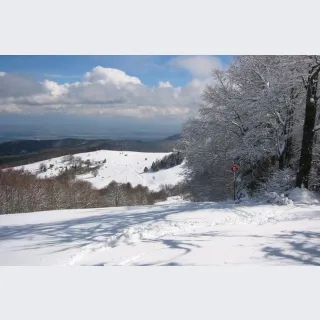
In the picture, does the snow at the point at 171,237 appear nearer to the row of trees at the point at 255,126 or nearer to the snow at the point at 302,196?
the snow at the point at 302,196

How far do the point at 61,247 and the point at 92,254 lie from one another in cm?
61

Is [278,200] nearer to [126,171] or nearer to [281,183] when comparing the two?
[281,183]

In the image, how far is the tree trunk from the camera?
817 centimetres

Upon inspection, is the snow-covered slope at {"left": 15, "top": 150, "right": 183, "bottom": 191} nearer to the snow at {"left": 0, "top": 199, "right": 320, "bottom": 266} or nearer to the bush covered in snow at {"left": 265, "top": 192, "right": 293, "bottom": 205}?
the snow at {"left": 0, "top": 199, "right": 320, "bottom": 266}

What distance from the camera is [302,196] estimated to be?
288 inches

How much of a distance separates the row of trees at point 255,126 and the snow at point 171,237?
3243mm

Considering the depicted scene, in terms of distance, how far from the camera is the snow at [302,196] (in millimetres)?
7129

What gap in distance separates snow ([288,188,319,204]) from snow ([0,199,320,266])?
54 cm

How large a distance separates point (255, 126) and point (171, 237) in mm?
8516

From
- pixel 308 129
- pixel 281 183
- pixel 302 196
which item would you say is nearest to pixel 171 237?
pixel 302 196

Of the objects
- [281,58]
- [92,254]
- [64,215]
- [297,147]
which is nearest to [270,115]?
[297,147]

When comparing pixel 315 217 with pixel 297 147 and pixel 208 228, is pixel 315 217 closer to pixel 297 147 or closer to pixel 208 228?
pixel 208 228

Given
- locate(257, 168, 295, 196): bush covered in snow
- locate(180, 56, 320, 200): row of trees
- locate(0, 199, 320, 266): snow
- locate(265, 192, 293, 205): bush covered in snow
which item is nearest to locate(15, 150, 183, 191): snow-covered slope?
locate(180, 56, 320, 200): row of trees

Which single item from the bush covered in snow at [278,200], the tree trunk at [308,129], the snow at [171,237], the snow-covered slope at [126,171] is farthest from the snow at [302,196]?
the snow-covered slope at [126,171]
